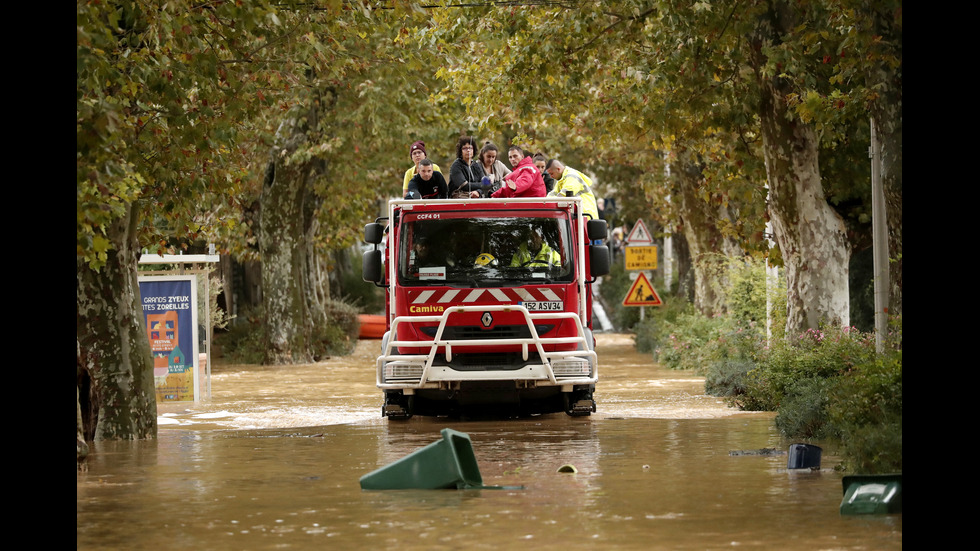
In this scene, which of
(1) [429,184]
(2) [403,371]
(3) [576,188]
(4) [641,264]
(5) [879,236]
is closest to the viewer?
(5) [879,236]

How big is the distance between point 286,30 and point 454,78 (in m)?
7.67

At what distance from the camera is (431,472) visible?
36.4 ft

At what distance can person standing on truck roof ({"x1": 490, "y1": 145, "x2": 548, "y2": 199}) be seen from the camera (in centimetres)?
1773

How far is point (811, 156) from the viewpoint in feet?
65.8

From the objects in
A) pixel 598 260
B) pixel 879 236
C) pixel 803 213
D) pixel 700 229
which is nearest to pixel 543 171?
pixel 598 260

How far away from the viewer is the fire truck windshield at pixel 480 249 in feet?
57.3

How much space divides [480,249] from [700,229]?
1603 cm

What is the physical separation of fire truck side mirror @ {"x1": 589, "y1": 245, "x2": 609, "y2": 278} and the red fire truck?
0.06 ft

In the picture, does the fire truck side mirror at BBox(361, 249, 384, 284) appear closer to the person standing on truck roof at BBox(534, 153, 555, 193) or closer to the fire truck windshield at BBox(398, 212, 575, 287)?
the fire truck windshield at BBox(398, 212, 575, 287)

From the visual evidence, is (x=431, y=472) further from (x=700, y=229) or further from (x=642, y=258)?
(x=642, y=258)

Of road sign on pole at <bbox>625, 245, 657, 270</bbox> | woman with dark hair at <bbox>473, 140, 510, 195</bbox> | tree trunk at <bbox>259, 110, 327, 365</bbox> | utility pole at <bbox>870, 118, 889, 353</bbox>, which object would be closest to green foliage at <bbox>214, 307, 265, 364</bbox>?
tree trunk at <bbox>259, 110, 327, 365</bbox>
